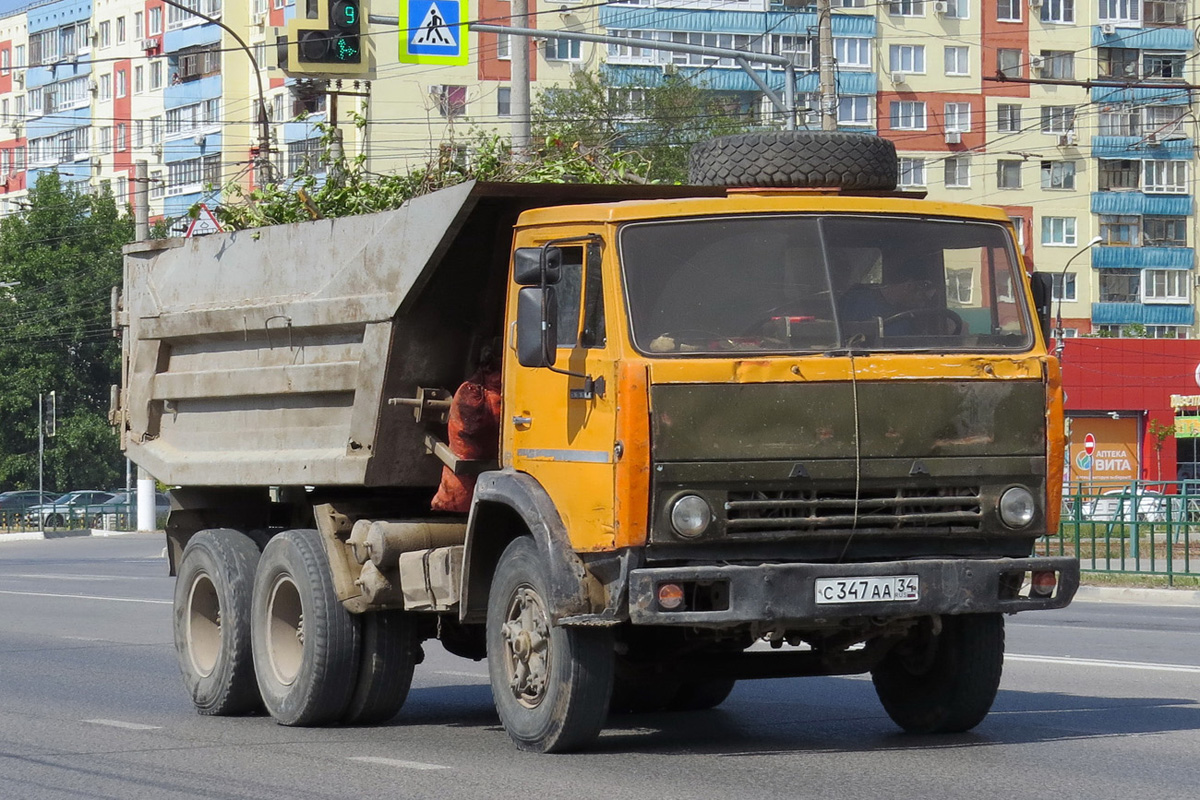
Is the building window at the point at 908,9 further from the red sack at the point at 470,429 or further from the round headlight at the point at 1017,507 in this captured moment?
the round headlight at the point at 1017,507

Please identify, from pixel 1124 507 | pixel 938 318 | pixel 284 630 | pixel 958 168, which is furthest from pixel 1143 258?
pixel 938 318

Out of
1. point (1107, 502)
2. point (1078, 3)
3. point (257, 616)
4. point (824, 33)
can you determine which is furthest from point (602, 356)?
point (1078, 3)

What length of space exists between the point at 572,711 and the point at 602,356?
1.50 metres

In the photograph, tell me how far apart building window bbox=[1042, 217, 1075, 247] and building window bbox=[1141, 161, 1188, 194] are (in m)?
3.32

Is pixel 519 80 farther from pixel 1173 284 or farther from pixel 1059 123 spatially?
pixel 1173 284

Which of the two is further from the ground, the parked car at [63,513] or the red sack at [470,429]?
the red sack at [470,429]

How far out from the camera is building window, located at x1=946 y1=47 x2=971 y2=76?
78.1m

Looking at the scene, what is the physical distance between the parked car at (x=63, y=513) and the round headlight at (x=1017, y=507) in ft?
177

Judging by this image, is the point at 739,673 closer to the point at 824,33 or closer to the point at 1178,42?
the point at 824,33

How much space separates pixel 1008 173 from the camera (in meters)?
78.6

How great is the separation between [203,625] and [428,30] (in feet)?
43.2

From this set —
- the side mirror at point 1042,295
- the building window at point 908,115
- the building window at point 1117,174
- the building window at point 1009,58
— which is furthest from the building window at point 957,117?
the side mirror at point 1042,295

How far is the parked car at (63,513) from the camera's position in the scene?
60.5 meters

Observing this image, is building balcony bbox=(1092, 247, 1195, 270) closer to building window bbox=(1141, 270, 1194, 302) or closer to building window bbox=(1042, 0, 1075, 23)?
building window bbox=(1141, 270, 1194, 302)
